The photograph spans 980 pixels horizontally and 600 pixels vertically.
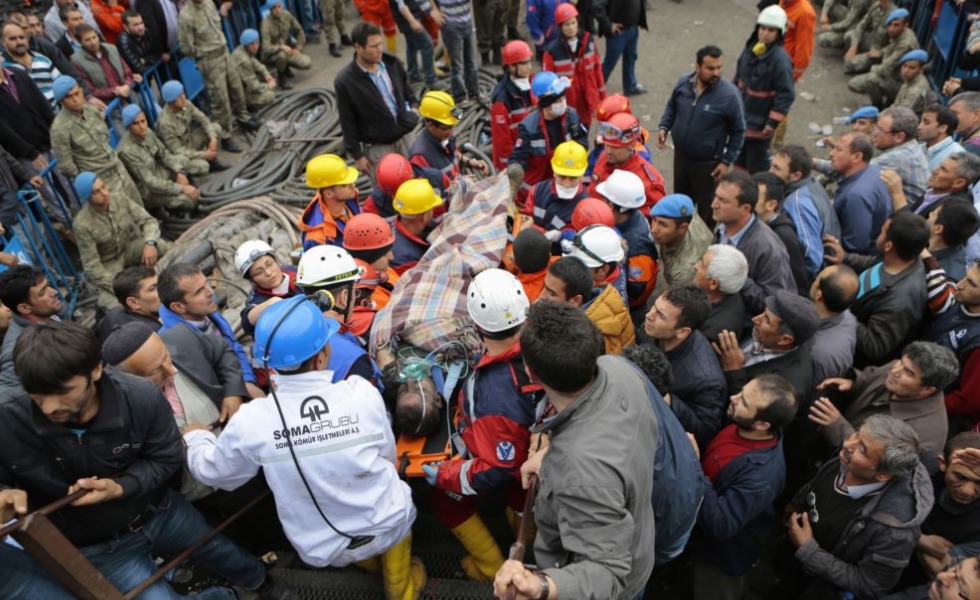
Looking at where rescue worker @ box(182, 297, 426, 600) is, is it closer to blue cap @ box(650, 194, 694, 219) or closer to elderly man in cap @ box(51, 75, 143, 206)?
blue cap @ box(650, 194, 694, 219)

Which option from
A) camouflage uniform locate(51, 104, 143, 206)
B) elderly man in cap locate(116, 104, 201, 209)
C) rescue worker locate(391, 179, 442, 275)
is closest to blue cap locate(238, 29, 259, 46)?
elderly man in cap locate(116, 104, 201, 209)

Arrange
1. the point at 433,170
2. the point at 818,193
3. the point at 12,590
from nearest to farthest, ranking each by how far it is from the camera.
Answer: the point at 12,590 < the point at 818,193 < the point at 433,170

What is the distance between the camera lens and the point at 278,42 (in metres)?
9.98

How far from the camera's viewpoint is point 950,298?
3.93 metres

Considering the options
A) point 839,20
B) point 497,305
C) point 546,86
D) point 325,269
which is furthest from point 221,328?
point 839,20

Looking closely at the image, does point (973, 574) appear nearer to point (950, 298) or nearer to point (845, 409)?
point (845, 409)

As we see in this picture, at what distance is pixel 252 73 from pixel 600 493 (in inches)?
351

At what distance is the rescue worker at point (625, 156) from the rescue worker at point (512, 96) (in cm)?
136

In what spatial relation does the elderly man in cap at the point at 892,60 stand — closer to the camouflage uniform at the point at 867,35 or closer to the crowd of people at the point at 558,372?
the camouflage uniform at the point at 867,35

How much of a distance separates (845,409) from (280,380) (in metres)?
3.25

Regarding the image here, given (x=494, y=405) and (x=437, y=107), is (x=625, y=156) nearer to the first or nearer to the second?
(x=437, y=107)

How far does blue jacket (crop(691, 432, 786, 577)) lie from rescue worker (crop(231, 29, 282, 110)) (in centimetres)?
851

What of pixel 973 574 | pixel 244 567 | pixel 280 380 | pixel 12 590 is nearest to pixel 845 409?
pixel 973 574

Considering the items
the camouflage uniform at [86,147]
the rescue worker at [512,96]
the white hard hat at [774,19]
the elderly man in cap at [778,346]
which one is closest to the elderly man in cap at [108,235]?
the camouflage uniform at [86,147]
